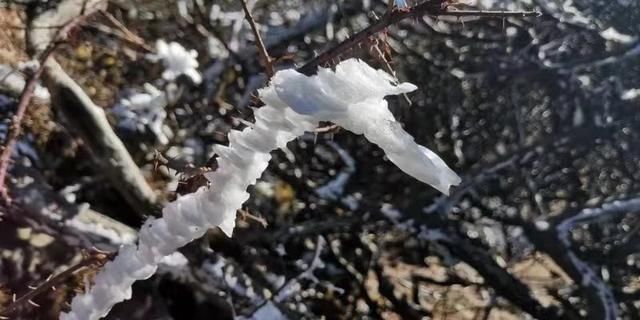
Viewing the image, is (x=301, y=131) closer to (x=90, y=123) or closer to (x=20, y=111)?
(x=20, y=111)

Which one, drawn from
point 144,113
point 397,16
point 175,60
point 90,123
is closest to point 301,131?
point 397,16

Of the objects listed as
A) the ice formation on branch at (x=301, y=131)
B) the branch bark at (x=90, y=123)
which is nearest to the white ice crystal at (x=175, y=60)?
the branch bark at (x=90, y=123)

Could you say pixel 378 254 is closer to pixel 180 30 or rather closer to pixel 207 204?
pixel 180 30

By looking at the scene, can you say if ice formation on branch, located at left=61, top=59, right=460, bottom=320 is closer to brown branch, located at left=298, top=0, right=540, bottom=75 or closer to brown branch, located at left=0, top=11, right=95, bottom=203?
brown branch, located at left=298, top=0, right=540, bottom=75

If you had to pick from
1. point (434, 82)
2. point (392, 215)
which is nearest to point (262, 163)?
point (392, 215)

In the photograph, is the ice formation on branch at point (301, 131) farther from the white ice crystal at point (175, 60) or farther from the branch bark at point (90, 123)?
the white ice crystal at point (175, 60)

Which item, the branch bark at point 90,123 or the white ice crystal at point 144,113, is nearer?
A: the branch bark at point 90,123

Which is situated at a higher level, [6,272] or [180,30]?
[180,30]
